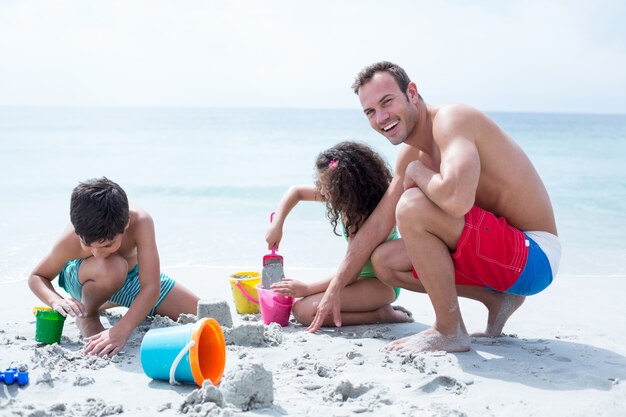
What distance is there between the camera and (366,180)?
3.75 meters

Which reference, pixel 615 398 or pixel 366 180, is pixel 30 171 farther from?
pixel 615 398

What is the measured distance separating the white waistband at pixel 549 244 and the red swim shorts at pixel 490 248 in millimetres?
87

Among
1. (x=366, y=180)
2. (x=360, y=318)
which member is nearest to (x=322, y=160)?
(x=366, y=180)

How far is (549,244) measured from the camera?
3.16 m

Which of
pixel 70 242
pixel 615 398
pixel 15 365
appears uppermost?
pixel 70 242

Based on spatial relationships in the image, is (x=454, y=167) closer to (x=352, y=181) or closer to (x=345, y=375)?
(x=352, y=181)

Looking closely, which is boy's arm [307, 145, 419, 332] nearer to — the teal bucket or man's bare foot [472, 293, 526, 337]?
man's bare foot [472, 293, 526, 337]

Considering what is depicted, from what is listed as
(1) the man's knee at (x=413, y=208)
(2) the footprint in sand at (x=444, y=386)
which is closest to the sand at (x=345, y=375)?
(2) the footprint in sand at (x=444, y=386)

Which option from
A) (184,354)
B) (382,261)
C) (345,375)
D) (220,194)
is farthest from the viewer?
(220,194)

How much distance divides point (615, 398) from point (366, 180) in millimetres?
1770

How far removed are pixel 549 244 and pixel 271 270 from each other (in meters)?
1.68

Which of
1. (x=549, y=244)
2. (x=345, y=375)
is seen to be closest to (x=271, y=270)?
(x=345, y=375)

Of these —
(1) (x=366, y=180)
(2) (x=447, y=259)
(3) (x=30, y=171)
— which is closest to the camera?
(2) (x=447, y=259)

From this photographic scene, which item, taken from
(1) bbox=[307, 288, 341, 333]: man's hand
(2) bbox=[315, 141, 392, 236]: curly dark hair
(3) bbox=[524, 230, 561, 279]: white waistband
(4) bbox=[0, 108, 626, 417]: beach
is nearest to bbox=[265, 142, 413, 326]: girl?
(2) bbox=[315, 141, 392, 236]: curly dark hair
